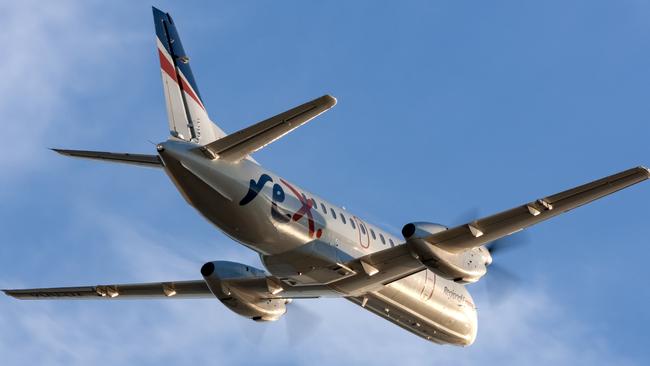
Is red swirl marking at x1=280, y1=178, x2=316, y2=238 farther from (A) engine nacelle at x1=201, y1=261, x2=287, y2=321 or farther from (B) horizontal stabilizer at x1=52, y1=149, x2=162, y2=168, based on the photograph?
(A) engine nacelle at x1=201, y1=261, x2=287, y2=321

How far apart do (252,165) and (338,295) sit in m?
6.16

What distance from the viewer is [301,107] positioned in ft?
91.8

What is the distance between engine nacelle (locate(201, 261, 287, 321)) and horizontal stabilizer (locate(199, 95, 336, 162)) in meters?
6.99

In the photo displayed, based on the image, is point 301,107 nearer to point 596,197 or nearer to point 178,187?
point 178,187

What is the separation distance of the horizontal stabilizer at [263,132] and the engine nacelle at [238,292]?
22.9ft

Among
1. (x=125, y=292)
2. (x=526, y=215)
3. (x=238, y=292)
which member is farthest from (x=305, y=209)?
(x=125, y=292)

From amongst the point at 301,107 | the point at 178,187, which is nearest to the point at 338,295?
the point at 178,187

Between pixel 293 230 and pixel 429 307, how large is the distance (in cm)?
757

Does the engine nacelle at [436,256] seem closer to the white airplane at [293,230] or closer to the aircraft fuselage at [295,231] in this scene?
the white airplane at [293,230]

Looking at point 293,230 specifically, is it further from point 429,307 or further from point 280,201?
point 429,307

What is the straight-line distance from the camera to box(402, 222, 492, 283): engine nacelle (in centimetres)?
3294

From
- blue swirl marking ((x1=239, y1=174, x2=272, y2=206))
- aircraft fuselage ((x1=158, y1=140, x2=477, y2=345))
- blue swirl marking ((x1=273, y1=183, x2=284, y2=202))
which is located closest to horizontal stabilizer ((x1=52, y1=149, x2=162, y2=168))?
aircraft fuselage ((x1=158, y1=140, x2=477, y2=345))

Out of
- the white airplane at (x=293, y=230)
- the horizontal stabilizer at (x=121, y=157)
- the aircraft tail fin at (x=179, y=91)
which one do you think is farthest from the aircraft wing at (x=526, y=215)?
the horizontal stabilizer at (x=121, y=157)

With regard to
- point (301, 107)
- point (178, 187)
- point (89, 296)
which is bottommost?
point (89, 296)
